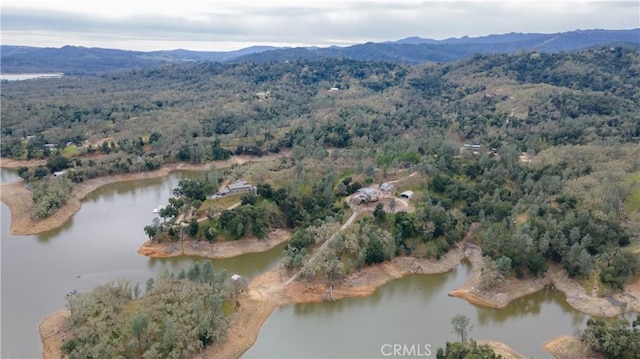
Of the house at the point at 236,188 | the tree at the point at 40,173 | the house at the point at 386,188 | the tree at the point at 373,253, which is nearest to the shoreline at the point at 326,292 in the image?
the tree at the point at 373,253

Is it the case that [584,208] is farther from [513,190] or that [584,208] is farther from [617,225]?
[513,190]

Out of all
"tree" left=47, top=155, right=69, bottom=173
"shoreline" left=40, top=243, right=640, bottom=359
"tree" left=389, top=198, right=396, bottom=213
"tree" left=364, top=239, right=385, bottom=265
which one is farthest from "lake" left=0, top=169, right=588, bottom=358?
"tree" left=47, top=155, right=69, bottom=173

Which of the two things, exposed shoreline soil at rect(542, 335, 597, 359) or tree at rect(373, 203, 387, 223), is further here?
tree at rect(373, 203, 387, 223)

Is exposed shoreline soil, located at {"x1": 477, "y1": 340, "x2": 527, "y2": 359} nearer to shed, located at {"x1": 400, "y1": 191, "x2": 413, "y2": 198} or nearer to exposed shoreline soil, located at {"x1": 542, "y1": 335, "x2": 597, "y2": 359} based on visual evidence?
exposed shoreline soil, located at {"x1": 542, "y1": 335, "x2": 597, "y2": 359}

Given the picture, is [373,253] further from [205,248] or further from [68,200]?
[68,200]

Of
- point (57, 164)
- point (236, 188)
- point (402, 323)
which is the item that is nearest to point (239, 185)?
point (236, 188)

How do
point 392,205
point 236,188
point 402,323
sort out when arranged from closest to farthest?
point 402,323 < point 392,205 < point 236,188
